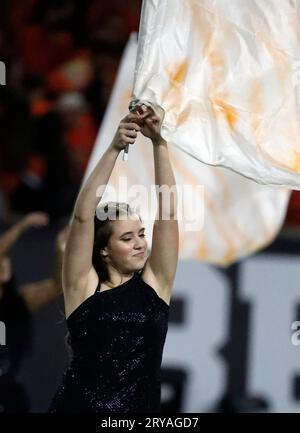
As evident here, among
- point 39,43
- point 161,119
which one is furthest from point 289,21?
point 39,43

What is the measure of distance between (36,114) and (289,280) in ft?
4.95

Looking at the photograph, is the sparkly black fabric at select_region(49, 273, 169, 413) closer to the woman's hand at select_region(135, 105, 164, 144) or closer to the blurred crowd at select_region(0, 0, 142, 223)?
the woman's hand at select_region(135, 105, 164, 144)

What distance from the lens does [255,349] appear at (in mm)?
5750

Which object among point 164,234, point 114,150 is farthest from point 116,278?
point 114,150

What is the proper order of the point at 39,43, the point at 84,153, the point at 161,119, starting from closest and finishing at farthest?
the point at 161,119
the point at 84,153
the point at 39,43

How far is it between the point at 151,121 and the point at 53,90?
272cm

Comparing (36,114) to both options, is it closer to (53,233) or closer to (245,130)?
(53,233)

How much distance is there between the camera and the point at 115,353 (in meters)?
3.90

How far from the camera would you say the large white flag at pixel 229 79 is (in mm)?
3836

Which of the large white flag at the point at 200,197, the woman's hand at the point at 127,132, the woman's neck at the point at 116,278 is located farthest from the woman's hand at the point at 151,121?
the large white flag at the point at 200,197

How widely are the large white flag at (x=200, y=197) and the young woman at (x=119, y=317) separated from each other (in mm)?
1194

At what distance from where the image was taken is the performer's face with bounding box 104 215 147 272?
397cm

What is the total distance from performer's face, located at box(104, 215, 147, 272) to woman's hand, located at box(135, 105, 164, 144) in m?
0.33

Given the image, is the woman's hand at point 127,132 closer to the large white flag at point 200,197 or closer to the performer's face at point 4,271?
the large white flag at point 200,197
